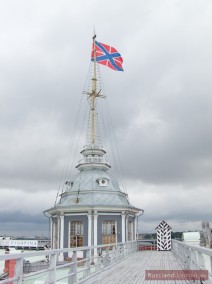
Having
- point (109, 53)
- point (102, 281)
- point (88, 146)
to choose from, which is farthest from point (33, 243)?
point (102, 281)

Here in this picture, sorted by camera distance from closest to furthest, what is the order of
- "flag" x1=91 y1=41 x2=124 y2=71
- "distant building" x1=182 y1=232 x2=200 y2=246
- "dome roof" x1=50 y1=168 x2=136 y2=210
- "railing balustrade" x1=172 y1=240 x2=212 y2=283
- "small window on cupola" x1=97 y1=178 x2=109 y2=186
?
1. "railing balustrade" x1=172 y1=240 x2=212 y2=283
2. "distant building" x1=182 y1=232 x2=200 y2=246
3. "dome roof" x1=50 y1=168 x2=136 y2=210
4. "flag" x1=91 y1=41 x2=124 y2=71
5. "small window on cupola" x1=97 y1=178 x2=109 y2=186

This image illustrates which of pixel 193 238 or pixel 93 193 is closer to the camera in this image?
pixel 193 238

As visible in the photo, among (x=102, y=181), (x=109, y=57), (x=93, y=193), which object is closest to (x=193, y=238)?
(x=93, y=193)

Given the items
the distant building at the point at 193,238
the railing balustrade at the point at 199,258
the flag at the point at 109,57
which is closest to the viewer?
the railing balustrade at the point at 199,258

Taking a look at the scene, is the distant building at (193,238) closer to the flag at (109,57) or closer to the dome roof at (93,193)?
the dome roof at (93,193)

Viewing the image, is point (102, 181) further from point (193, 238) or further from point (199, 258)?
point (199, 258)

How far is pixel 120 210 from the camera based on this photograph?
35.8 m

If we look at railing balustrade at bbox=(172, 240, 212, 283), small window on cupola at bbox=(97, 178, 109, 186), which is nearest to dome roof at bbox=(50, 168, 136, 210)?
small window on cupola at bbox=(97, 178, 109, 186)

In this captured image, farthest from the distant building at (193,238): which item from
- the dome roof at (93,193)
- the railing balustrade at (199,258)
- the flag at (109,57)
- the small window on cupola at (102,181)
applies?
the flag at (109,57)

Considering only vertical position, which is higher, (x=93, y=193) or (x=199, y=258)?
(x=93, y=193)

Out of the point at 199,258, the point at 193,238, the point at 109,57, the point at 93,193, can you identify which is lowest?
the point at 193,238

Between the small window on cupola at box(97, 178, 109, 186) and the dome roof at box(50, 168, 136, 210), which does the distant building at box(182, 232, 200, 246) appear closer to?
the dome roof at box(50, 168, 136, 210)

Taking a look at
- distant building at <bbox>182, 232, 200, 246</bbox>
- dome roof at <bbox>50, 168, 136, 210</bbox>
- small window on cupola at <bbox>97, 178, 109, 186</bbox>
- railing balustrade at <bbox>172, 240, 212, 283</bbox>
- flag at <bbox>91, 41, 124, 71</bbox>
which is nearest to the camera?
railing balustrade at <bbox>172, 240, 212, 283</bbox>

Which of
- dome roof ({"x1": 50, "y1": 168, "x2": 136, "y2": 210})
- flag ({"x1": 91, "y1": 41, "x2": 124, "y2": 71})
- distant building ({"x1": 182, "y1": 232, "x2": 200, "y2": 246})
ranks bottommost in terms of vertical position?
distant building ({"x1": 182, "y1": 232, "x2": 200, "y2": 246})
